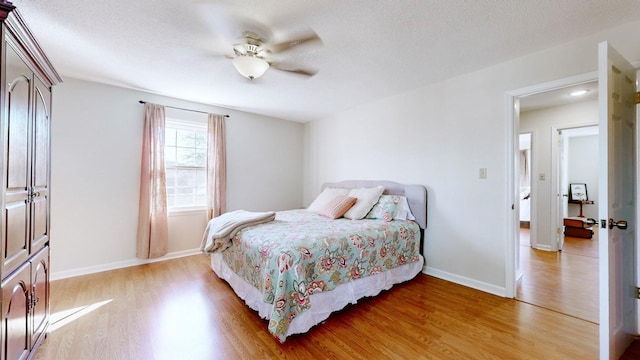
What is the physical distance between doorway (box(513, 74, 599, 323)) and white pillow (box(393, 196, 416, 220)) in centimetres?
105

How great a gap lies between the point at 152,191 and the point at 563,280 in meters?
5.21

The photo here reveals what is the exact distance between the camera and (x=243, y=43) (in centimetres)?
209

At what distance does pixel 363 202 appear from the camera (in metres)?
3.14

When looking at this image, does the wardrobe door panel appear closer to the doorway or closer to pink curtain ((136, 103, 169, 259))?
pink curtain ((136, 103, 169, 259))

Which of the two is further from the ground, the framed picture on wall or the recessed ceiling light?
the recessed ceiling light

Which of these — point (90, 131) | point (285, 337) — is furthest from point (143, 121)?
point (285, 337)

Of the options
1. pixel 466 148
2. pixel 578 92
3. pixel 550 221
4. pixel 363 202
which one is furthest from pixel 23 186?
pixel 550 221

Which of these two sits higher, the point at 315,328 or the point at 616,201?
the point at 616,201

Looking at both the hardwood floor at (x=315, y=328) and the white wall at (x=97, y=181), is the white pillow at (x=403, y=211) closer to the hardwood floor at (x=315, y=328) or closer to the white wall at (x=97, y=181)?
the hardwood floor at (x=315, y=328)

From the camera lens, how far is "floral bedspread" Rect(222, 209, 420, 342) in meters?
1.80

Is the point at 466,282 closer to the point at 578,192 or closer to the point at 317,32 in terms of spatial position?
the point at 317,32

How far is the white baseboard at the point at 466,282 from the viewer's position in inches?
99.0

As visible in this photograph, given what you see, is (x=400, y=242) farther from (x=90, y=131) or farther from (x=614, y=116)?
(x=90, y=131)

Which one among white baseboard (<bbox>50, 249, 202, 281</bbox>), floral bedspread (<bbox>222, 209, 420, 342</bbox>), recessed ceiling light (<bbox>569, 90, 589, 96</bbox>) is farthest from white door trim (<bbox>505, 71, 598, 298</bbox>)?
white baseboard (<bbox>50, 249, 202, 281</bbox>)
